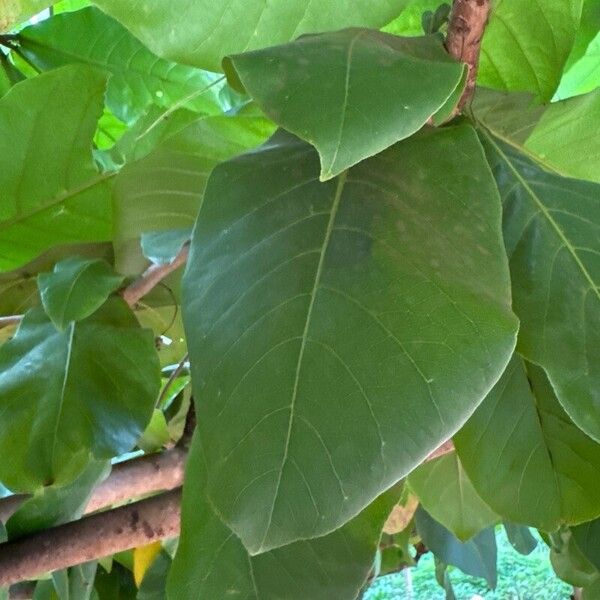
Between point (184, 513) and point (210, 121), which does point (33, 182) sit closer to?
point (210, 121)

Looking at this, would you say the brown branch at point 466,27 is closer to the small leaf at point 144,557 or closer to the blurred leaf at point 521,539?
the small leaf at point 144,557

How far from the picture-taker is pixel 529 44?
0.54 metres

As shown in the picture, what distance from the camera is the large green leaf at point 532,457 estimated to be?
0.50 metres

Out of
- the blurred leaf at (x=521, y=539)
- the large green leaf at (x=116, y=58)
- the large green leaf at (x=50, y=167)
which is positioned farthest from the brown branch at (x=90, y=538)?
the blurred leaf at (x=521, y=539)

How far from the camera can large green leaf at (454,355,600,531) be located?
1.63ft

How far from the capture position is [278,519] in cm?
33

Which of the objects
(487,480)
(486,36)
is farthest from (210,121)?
(487,480)

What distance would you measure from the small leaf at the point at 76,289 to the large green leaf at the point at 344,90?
24 centimetres

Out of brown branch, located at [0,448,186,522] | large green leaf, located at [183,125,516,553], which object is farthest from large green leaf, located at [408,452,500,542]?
large green leaf, located at [183,125,516,553]

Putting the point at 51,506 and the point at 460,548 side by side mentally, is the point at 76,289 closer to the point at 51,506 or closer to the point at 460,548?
the point at 51,506

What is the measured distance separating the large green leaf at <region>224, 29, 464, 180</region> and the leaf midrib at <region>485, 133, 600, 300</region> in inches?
4.7

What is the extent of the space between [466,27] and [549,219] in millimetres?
102

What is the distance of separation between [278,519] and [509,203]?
21cm

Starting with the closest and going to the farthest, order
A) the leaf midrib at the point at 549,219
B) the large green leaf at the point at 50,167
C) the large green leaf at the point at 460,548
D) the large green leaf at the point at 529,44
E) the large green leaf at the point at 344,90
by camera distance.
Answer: the large green leaf at the point at 344,90
the leaf midrib at the point at 549,219
the large green leaf at the point at 529,44
the large green leaf at the point at 50,167
the large green leaf at the point at 460,548
